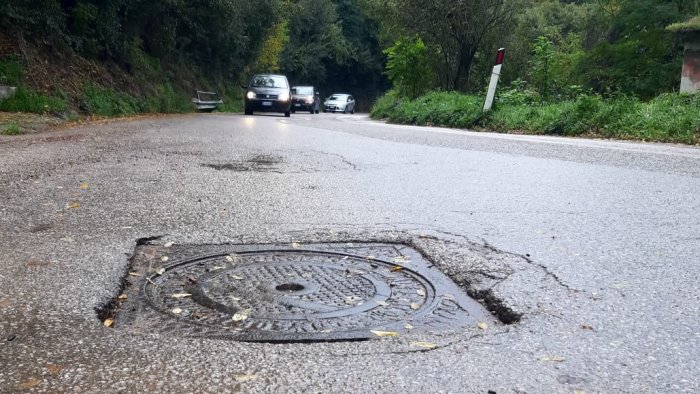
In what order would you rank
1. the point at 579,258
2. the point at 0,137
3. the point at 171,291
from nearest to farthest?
the point at 171,291, the point at 579,258, the point at 0,137

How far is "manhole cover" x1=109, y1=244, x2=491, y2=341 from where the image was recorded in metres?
2.56

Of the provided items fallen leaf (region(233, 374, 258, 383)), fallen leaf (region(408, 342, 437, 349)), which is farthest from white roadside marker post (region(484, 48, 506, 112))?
fallen leaf (region(233, 374, 258, 383))

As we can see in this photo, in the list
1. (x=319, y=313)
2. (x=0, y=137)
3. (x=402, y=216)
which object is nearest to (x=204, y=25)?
(x=0, y=137)

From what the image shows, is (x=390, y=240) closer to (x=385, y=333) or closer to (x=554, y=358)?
(x=385, y=333)

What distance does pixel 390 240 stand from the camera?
4035 millimetres

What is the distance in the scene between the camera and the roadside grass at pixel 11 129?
36.0ft

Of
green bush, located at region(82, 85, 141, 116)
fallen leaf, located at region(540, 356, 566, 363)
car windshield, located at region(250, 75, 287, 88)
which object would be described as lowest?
fallen leaf, located at region(540, 356, 566, 363)

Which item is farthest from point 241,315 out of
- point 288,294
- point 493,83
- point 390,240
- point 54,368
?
point 493,83

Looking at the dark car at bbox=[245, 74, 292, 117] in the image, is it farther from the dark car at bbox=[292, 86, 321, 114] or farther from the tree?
the dark car at bbox=[292, 86, 321, 114]

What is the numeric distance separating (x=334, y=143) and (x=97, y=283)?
7.98 m

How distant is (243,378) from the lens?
207 cm

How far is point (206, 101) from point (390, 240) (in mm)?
26548

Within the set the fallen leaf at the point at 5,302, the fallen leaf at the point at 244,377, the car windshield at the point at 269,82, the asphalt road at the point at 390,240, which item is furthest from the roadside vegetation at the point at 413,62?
the fallen leaf at the point at 5,302

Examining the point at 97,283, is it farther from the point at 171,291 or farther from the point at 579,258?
the point at 579,258
